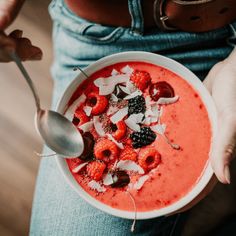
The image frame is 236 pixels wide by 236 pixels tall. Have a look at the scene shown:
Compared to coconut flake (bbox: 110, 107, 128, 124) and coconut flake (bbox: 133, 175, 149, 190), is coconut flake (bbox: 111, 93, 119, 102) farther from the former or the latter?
coconut flake (bbox: 133, 175, 149, 190)

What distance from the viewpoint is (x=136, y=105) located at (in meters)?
0.88

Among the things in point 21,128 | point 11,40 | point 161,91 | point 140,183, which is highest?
point 11,40

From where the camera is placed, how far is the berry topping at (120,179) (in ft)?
2.78

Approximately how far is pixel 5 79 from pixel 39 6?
28 cm

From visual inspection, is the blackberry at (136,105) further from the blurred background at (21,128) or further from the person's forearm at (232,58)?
the blurred background at (21,128)

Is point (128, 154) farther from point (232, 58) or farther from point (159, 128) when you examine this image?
point (232, 58)

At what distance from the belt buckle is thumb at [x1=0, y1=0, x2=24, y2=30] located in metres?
0.26

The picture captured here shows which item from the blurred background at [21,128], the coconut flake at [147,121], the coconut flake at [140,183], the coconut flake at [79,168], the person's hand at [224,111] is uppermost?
the coconut flake at [147,121]

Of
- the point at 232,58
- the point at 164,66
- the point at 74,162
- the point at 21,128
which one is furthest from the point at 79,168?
the point at 21,128

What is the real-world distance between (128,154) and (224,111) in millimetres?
200

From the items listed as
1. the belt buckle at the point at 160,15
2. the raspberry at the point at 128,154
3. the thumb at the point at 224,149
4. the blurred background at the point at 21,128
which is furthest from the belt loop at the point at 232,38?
the blurred background at the point at 21,128

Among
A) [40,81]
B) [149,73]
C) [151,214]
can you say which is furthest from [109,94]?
[40,81]

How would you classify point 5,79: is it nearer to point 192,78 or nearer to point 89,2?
point 89,2

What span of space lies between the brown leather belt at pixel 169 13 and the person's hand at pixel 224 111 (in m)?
0.09
